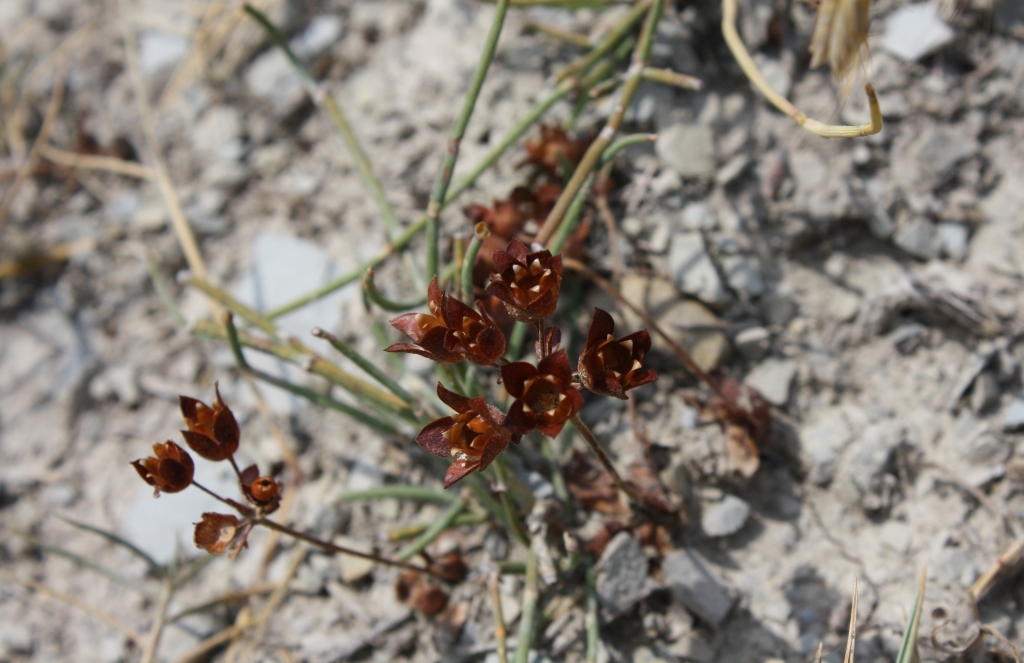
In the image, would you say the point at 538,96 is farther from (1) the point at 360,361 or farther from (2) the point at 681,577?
(2) the point at 681,577

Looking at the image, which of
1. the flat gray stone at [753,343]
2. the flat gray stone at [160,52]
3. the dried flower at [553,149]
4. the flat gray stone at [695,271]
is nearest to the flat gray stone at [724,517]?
the flat gray stone at [753,343]

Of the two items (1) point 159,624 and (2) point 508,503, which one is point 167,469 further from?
(1) point 159,624

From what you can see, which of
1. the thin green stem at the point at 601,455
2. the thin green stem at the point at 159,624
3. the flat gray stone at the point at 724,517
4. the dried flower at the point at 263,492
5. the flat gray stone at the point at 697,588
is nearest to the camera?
the thin green stem at the point at 601,455

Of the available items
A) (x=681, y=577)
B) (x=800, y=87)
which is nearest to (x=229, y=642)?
(x=681, y=577)

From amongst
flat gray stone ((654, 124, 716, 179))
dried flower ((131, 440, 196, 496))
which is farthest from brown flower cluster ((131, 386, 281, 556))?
flat gray stone ((654, 124, 716, 179))

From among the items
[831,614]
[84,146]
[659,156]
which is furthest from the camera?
[84,146]

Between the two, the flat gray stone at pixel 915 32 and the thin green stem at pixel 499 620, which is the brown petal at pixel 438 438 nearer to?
the thin green stem at pixel 499 620
